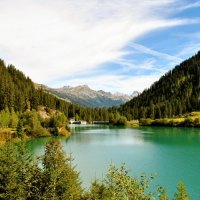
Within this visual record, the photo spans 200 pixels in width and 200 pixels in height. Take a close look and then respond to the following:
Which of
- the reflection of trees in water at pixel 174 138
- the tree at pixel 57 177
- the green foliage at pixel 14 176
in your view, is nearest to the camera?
the green foliage at pixel 14 176

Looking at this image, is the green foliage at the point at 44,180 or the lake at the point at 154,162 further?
the lake at the point at 154,162

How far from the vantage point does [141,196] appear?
2727 cm

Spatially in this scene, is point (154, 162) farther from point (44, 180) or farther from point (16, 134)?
point (16, 134)

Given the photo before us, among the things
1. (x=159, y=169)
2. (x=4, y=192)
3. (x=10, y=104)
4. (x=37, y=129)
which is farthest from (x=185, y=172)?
(x=10, y=104)

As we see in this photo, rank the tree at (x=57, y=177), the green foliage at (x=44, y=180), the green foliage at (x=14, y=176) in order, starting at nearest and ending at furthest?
1. the green foliage at (x=14, y=176)
2. the green foliage at (x=44, y=180)
3. the tree at (x=57, y=177)

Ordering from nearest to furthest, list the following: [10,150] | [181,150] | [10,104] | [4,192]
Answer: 1. [4,192]
2. [10,150]
3. [181,150]
4. [10,104]

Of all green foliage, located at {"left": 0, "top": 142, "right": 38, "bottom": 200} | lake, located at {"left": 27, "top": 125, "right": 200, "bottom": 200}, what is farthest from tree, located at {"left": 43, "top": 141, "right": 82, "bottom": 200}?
lake, located at {"left": 27, "top": 125, "right": 200, "bottom": 200}

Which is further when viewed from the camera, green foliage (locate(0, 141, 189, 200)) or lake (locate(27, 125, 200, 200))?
lake (locate(27, 125, 200, 200))

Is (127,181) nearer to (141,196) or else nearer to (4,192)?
(141,196)

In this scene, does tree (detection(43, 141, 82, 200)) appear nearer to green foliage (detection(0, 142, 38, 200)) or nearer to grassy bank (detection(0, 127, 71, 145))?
green foliage (detection(0, 142, 38, 200))

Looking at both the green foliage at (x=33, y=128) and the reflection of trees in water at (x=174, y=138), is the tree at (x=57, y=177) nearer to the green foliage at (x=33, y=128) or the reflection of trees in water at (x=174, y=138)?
the reflection of trees in water at (x=174, y=138)

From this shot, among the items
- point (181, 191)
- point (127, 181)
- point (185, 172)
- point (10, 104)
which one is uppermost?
point (10, 104)

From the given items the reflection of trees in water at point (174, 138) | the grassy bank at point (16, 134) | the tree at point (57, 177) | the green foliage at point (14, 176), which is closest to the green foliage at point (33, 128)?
the grassy bank at point (16, 134)

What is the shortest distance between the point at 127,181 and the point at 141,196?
2010mm
